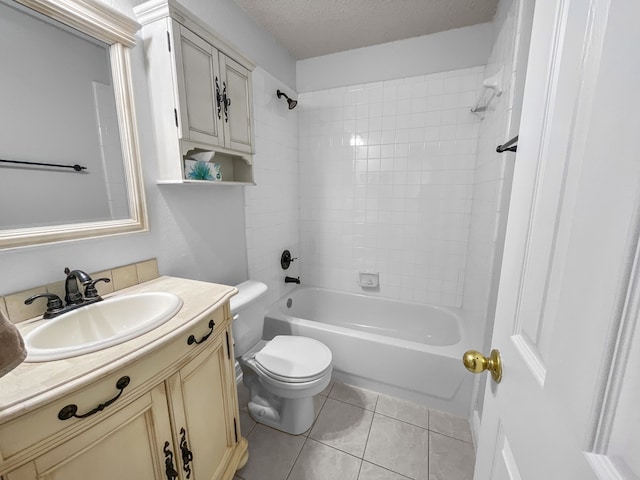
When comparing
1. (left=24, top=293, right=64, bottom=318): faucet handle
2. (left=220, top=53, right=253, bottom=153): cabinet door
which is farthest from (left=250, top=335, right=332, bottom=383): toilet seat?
(left=220, top=53, right=253, bottom=153): cabinet door

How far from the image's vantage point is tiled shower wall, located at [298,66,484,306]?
79.6 inches

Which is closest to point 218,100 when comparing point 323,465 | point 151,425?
point 151,425

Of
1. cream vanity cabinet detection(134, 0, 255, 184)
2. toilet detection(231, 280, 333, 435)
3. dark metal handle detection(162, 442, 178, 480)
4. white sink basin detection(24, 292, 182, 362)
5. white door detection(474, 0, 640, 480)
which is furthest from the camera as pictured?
toilet detection(231, 280, 333, 435)

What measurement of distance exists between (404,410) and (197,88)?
2.09 metres

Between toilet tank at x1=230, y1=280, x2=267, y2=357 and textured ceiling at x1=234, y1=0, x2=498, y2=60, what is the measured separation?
174 cm

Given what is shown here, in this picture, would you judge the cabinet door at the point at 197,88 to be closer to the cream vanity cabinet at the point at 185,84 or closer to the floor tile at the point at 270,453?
the cream vanity cabinet at the point at 185,84

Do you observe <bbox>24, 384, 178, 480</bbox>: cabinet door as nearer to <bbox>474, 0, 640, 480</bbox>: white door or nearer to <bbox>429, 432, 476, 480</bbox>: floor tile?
<bbox>474, 0, 640, 480</bbox>: white door

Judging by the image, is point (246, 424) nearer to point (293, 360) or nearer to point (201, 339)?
point (293, 360)

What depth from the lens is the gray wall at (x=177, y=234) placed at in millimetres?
909

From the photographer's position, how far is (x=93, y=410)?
633 mm

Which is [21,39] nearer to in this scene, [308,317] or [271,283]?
[271,283]

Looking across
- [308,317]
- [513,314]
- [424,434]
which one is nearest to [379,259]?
[308,317]

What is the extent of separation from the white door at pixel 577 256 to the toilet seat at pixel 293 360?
0.95 metres

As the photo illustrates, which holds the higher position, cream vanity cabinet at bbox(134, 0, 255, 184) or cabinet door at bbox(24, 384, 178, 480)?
cream vanity cabinet at bbox(134, 0, 255, 184)
